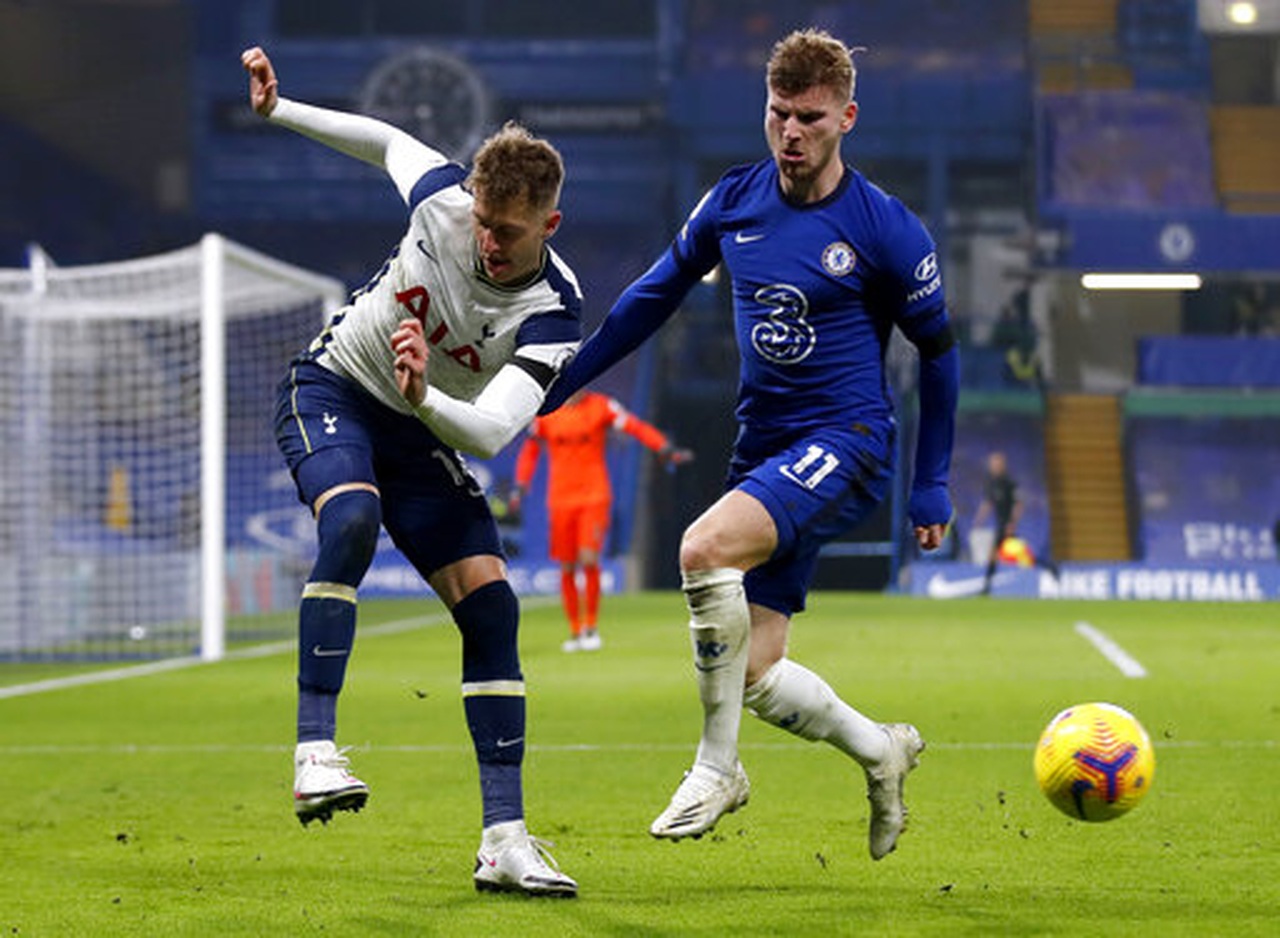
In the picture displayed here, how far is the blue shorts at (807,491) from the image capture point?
18.6ft

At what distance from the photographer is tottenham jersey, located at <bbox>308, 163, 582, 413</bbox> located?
5.64 meters

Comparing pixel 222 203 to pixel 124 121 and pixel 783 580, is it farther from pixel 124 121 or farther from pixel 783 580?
pixel 783 580

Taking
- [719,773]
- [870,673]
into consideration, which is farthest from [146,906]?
[870,673]

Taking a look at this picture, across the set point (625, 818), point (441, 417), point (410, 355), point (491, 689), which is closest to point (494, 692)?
point (491, 689)

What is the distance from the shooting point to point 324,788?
17.2 ft

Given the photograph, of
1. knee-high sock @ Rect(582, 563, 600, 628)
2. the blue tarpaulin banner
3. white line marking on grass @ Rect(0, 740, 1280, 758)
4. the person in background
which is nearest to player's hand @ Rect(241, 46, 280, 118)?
white line marking on grass @ Rect(0, 740, 1280, 758)

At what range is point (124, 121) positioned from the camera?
117ft

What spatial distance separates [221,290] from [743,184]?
10.3m

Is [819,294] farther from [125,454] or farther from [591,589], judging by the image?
[125,454]

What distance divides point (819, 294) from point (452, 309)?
0.96 metres

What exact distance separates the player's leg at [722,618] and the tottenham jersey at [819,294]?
1.20 ft

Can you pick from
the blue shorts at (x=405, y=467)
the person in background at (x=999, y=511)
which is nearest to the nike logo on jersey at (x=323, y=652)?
the blue shorts at (x=405, y=467)

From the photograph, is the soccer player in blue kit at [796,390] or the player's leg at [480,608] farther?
the player's leg at [480,608]

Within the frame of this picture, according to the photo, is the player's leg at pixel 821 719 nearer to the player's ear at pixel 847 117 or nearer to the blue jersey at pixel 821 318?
the blue jersey at pixel 821 318
